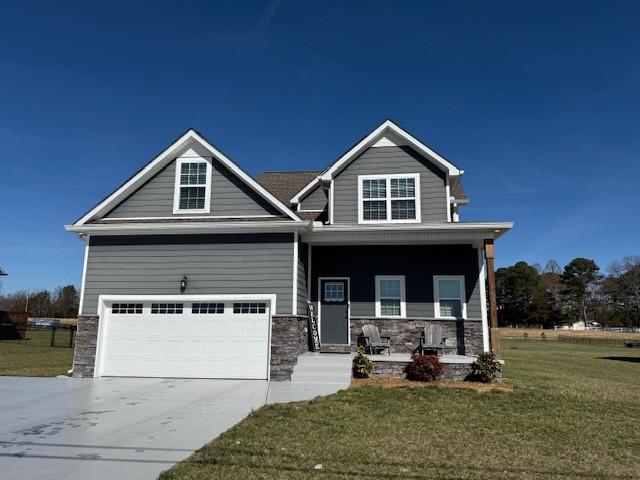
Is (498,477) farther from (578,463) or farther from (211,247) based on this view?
(211,247)

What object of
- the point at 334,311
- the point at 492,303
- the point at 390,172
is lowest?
the point at 334,311

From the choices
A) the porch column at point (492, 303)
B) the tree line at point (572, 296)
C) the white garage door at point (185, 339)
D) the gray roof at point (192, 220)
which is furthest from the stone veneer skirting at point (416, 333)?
the tree line at point (572, 296)

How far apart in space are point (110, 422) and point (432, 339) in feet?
29.0

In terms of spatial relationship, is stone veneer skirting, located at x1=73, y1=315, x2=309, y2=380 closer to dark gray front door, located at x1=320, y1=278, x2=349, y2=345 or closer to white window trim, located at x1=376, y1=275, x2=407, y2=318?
dark gray front door, located at x1=320, y1=278, x2=349, y2=345

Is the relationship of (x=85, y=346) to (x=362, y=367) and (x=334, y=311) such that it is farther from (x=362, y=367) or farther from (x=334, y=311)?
(x=362, y=367)

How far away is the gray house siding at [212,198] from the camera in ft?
40.9

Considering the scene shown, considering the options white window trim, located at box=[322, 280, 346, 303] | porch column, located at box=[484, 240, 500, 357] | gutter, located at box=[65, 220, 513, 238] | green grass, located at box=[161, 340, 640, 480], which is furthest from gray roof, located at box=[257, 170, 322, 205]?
green grass, located at box=[161, 340, 640, 480]

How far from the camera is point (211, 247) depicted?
12.2 meters

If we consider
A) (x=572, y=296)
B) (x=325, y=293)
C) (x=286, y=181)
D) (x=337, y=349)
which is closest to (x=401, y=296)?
(x=325, y=293)

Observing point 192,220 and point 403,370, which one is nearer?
point 403,370

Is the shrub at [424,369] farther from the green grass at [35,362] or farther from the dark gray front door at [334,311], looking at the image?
the green grass at [35,362]

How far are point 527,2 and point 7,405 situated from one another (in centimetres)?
1495

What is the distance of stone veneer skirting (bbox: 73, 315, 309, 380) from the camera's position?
11266 mm

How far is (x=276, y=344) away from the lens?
11.3 meters
